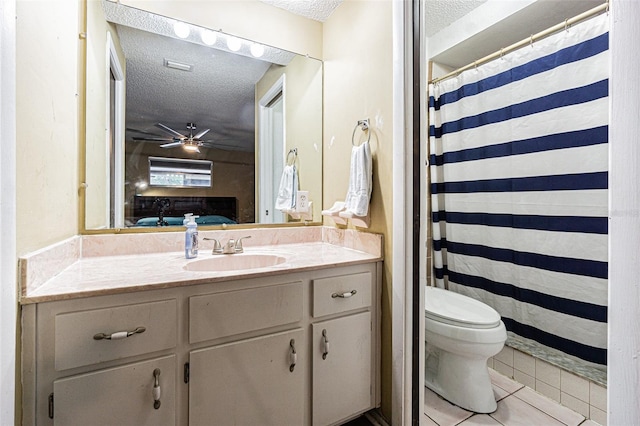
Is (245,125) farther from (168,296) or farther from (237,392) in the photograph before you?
(237,392)

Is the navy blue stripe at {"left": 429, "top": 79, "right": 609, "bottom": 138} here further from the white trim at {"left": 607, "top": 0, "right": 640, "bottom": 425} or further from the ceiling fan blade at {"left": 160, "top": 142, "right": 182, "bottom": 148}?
the ceiling fan blade at {"left": 160, "top": 142, "right": 182, "bottom": 148}

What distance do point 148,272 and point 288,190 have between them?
0.91 m

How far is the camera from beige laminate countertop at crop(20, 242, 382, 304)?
32.4 inches

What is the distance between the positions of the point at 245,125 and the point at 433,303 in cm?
147

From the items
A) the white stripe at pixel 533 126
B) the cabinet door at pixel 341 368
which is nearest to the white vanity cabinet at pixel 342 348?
the cabinet door at pixel 341 368

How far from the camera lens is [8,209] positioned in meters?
0.66

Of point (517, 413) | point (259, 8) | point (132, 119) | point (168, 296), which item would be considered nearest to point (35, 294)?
point (168, 296)

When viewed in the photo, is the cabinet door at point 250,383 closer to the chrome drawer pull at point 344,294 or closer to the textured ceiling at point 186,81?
the chrome drawer pull at point 344,294

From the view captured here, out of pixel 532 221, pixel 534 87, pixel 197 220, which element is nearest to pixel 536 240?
pixel 532 221

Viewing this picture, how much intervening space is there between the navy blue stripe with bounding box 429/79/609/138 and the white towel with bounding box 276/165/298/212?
1.10 metres

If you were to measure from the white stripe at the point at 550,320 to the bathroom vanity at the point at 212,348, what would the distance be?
3.30 feet

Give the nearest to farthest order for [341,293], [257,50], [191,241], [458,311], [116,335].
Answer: [116,335] < [341,293] < [191,241] < [458,311] < [257,50]

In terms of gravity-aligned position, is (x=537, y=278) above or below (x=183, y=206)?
below

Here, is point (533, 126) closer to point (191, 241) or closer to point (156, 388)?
point (191, 241)
